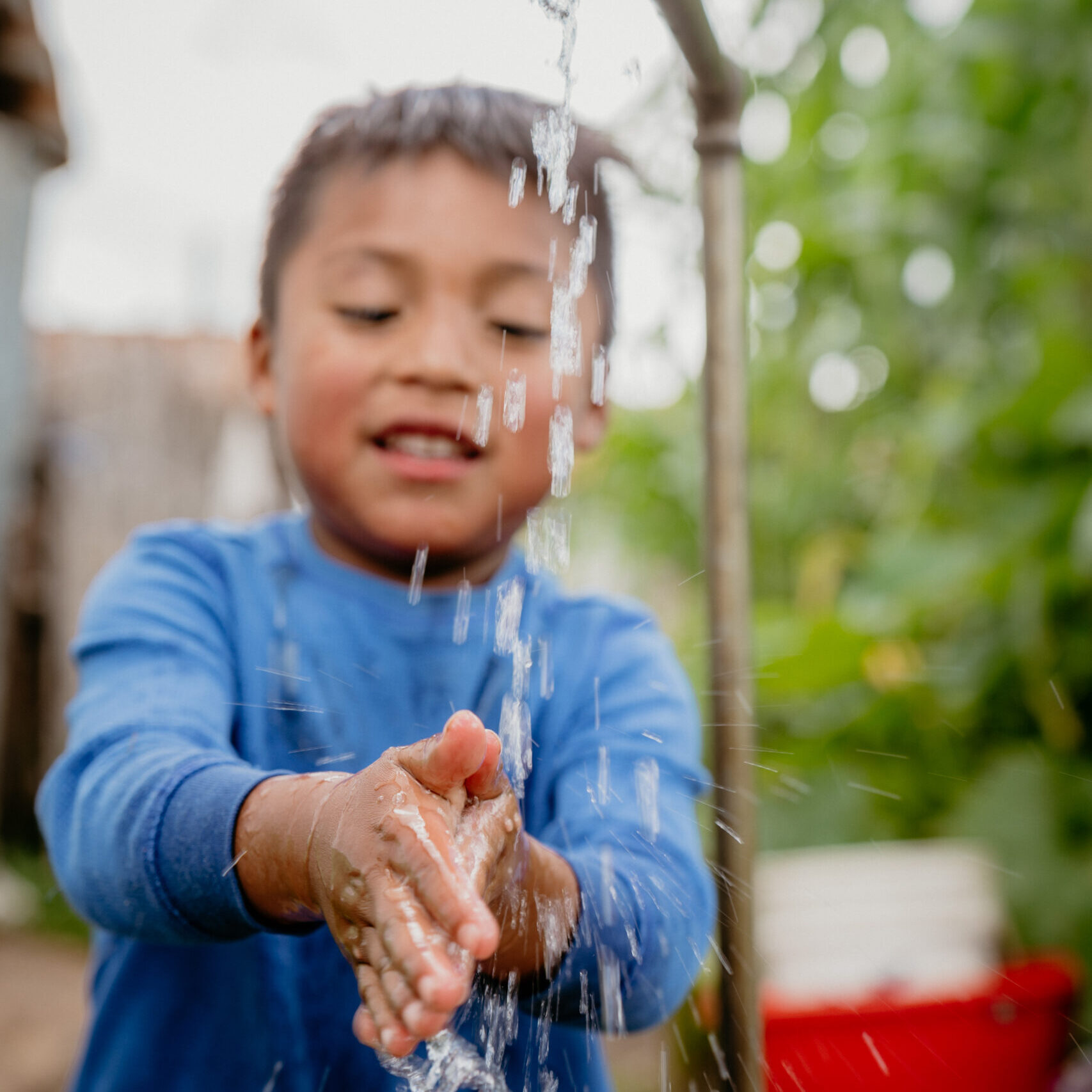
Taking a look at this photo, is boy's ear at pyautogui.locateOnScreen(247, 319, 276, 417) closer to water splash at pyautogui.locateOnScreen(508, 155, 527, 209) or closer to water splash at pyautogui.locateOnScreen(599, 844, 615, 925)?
water splash at pyautogui.locateOnScreen(508, 155, 527, 209)

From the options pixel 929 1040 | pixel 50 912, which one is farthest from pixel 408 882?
pixel 50 912

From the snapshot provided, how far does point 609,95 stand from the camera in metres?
0.62

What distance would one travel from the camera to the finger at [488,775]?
35cm

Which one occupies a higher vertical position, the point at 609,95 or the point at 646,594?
the point at 609,95

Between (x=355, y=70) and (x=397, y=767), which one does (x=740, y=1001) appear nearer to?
(x=397, y=767)

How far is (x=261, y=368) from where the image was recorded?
72 centimetres

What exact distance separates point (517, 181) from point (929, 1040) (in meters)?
1.23

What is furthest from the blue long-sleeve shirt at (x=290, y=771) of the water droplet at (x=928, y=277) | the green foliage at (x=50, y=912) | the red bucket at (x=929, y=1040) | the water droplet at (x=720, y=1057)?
the green foliage at (x=50, y=912)

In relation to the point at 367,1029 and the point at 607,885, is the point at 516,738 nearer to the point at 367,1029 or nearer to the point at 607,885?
the point at 607,885

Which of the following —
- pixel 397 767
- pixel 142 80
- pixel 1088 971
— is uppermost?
pixel 142 80

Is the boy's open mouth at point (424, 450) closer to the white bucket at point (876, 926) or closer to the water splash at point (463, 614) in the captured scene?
the water splash at point (463, 614)

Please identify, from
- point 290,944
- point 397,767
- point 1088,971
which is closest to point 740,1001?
point 290,944

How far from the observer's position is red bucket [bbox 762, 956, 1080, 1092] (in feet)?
4.03

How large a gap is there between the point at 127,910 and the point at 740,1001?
0.45 m
